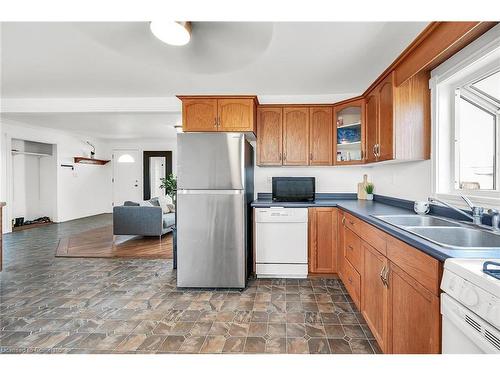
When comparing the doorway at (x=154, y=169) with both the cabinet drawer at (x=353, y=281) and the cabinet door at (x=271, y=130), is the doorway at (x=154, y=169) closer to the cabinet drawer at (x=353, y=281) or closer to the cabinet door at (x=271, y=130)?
the cabinet door at (x=271, y=130)

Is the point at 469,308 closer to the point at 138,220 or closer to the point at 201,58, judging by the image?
the point at 201,58

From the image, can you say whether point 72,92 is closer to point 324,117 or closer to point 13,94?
point 13,94

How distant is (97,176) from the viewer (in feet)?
25.4

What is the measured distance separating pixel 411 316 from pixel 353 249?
3.34 ft

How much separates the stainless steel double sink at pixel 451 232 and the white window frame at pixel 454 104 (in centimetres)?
22

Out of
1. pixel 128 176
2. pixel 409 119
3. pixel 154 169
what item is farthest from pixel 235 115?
pixel 128 176

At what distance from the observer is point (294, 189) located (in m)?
3.20

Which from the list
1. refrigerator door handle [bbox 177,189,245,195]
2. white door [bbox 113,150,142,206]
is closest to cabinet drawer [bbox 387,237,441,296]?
refrigerator door handle [bbox 177,189,245,195]

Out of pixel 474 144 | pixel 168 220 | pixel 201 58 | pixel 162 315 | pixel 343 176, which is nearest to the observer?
pixel 201 58

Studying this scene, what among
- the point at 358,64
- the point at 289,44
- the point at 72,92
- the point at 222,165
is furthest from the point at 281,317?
the point at 72,92

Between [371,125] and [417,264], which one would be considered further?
[371,125]

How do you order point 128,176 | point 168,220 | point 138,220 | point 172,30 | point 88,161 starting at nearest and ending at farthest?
point 172,30
point 138,220
point 168,220
point 88,161
point 128,176

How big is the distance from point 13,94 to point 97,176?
4.57m

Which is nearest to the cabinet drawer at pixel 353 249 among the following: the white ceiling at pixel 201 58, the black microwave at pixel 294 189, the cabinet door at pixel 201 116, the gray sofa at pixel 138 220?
the black microwave at pixel 294 189
